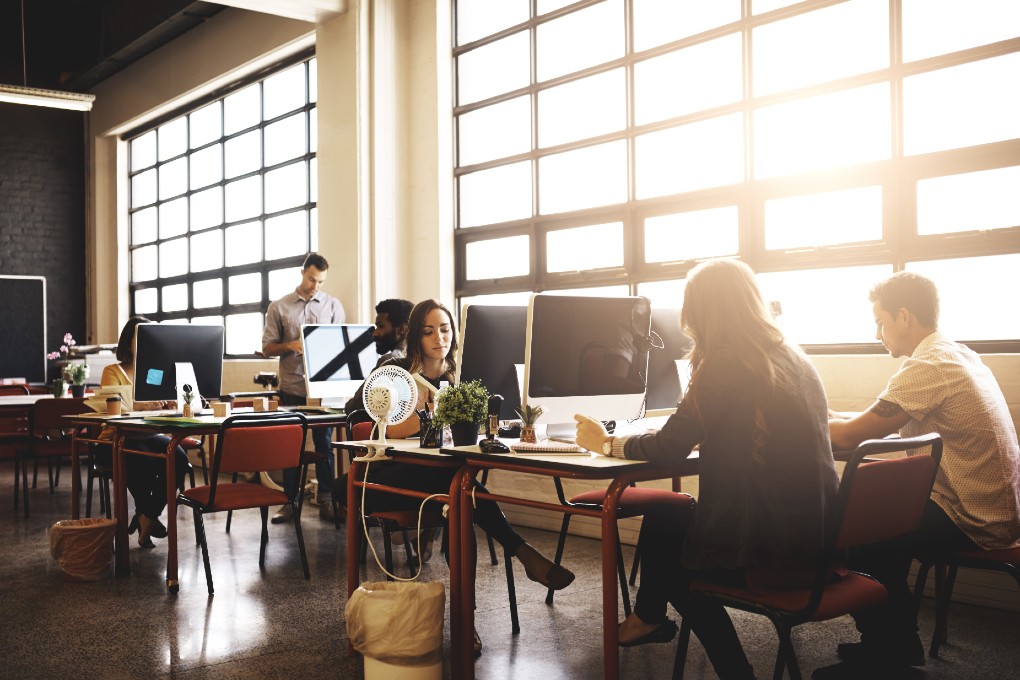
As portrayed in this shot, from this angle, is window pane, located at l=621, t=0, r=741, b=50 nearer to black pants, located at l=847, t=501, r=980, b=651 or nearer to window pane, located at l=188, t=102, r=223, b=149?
black pants, located at l=847, t=501, r=980, b=651

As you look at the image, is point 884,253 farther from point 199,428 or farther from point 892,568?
point 199,428

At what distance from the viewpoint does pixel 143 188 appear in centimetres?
927

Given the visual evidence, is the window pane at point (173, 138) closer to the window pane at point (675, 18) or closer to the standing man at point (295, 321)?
the standing man at point (295, 321)

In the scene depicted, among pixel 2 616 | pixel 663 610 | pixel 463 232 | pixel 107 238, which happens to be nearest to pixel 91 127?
pixel 107 238

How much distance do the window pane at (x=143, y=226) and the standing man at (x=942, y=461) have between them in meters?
8.04

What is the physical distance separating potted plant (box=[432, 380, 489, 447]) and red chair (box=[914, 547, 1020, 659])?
141 cm

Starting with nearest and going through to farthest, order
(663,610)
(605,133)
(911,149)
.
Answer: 1. (663,610)
2. (911,149)
3. (605,133)

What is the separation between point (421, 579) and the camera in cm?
380

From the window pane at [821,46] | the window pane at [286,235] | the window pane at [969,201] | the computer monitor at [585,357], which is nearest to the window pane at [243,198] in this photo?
the window pane at [286,235]

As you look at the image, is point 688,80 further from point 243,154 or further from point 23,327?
point 23,327

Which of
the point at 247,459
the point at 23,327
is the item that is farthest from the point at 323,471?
the point at 23,327

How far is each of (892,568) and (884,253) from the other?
5.07ft

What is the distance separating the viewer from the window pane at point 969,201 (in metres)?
3.46

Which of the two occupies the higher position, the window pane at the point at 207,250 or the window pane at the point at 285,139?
the window pane at the point at 285,139
